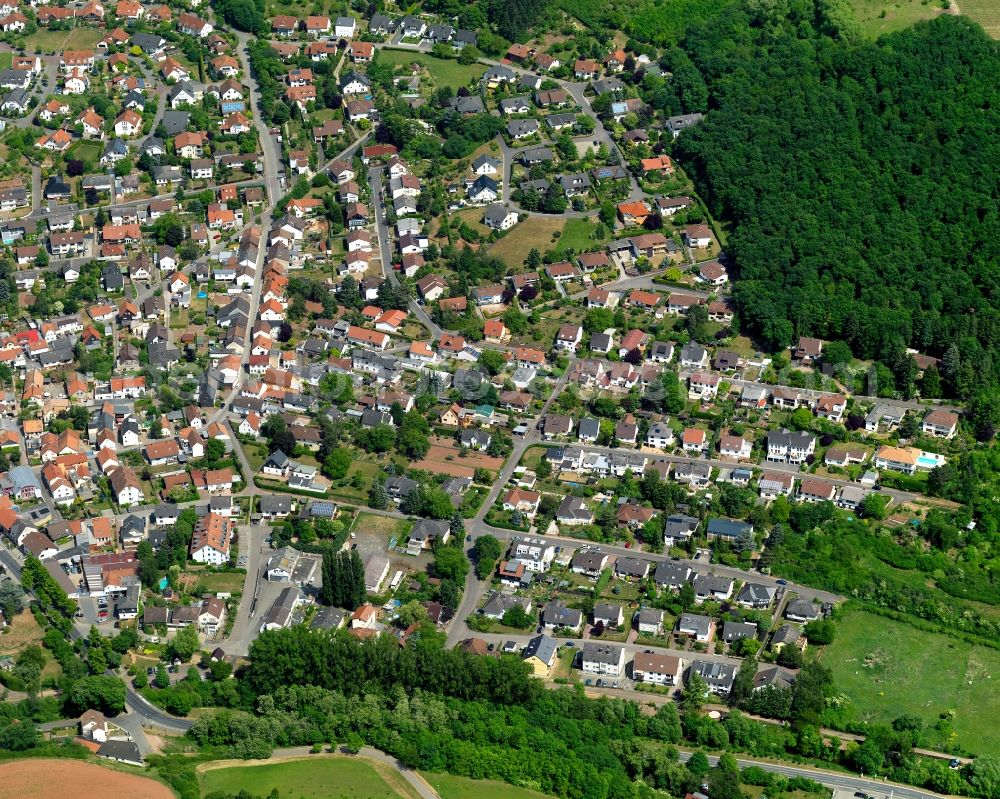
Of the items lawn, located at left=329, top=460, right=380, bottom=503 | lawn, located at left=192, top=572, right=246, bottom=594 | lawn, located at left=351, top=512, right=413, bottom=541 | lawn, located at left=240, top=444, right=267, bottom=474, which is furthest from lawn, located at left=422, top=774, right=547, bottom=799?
lawn, located at left=240, top=444, right=267, bottom=474

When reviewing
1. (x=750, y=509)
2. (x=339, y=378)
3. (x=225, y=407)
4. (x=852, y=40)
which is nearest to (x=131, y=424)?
(x=225, y=407)

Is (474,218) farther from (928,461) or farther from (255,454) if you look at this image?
(928,461)

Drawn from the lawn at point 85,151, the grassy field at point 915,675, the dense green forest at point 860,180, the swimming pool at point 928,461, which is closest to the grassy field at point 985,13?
the dense green forest at point 860,180

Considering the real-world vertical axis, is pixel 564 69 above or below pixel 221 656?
above

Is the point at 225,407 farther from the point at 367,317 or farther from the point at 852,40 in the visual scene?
the point at 852,40

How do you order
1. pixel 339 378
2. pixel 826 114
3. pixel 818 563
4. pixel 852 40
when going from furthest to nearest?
pixel 852 40 < pixel 826 114 < pixel 339 378 < pixel 818 563

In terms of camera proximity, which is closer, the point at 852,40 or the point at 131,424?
the point at 131,424
